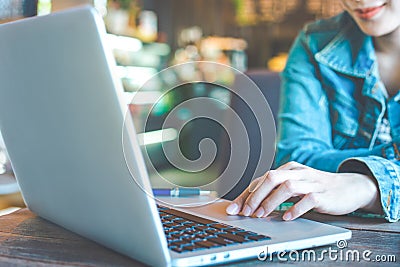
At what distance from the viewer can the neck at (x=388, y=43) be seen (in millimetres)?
1151

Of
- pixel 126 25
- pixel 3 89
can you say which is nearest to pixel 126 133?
pixel 3 89

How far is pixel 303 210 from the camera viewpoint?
0.68 metres

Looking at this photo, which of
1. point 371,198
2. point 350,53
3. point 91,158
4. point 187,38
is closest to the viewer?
point 91,158

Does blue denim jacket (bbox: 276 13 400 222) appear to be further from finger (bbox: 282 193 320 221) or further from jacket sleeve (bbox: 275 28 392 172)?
finger (bbox: 282 193 320 221)

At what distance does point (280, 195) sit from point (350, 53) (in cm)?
58

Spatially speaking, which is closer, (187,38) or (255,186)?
(255,186)

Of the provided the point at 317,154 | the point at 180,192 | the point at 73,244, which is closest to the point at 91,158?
the point at 73,244

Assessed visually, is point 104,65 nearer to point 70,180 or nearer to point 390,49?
point 70,180

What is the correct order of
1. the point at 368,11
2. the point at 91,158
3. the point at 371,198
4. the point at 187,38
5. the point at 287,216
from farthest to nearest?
the point at 187,38 < the point at 368,11 < the point at 371,198 < the point at 287,216 < the point at 91,158

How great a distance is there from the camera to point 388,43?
1164 millimetres

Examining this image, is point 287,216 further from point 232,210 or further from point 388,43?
point 388,43

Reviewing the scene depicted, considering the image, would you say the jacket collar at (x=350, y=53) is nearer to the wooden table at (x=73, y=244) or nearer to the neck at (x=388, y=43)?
the neck at (x=388, y=43)

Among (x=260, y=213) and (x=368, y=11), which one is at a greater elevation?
(x=368, y=11)

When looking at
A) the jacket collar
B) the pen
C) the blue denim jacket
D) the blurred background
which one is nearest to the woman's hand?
the pen
